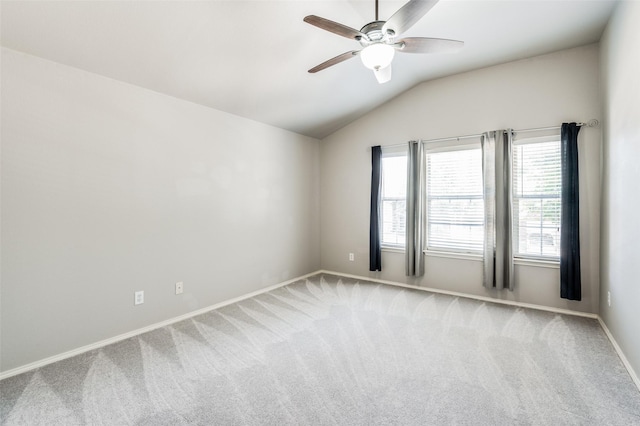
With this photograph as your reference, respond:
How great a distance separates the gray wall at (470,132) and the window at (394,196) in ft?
0.66

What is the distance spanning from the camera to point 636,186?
2084mm

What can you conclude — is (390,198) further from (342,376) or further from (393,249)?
(342,376)

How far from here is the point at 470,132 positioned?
389 cm

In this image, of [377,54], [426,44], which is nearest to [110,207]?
[377,54]

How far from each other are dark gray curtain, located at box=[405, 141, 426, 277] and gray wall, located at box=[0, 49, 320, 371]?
7.12 ft

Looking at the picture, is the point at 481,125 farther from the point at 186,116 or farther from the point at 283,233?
the point at 186,116

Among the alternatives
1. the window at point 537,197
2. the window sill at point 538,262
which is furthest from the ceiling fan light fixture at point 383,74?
the window sill at point 538,262

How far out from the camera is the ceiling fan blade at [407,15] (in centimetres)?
167

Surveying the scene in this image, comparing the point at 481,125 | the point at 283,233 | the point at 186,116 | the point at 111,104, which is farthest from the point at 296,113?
the point at 481,125

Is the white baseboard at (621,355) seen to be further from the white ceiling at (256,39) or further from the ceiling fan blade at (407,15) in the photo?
the white ceiling at (256,39)

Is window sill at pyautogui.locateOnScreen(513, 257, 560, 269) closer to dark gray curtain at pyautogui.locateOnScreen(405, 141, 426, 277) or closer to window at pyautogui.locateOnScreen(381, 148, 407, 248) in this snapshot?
dark gray curtain at pyautogui.locateOnScreen(405, 141, 426, 277)

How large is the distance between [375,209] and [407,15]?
10.0 feet

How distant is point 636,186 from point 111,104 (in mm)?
4251

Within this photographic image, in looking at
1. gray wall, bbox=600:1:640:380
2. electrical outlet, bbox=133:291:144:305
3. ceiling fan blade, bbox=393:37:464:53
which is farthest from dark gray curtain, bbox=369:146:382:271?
electrical outlet, bbox=133:291:144:305
